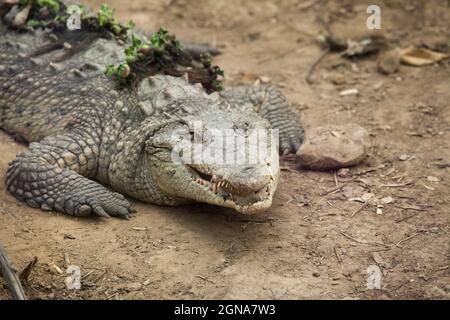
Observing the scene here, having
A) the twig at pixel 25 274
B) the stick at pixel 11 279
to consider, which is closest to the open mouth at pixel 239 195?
the twig at pixel 25 274

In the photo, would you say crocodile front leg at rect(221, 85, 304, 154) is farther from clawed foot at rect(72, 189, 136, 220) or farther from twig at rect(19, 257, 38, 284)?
twig at rect(19, 257, 38, 284)

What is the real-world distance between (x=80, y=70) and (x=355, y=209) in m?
2.66

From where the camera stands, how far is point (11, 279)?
3.70 m

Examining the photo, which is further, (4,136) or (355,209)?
(4,136)

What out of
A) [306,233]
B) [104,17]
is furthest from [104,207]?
[104,17]

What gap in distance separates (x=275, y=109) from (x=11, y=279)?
10.3 feet

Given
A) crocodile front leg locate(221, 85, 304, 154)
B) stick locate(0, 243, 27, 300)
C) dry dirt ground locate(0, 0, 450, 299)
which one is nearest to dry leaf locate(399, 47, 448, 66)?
dry dirt ground locate(0, 0, 450, 299)

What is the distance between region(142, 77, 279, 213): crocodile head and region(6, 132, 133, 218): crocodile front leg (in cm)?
45

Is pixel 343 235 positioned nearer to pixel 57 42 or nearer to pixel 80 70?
pixel 80 70

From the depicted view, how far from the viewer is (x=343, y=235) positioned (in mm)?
4500

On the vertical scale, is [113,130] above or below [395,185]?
above

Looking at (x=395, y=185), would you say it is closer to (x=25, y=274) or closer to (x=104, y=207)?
(x=104, y=207)
